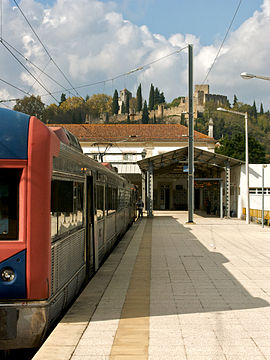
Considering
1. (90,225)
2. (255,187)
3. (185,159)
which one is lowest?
(90,225)

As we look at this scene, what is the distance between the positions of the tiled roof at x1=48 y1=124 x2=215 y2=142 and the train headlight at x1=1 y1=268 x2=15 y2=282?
54601mm

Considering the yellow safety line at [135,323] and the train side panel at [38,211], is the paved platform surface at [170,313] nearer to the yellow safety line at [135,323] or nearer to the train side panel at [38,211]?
the yellow safety line at [135,323]

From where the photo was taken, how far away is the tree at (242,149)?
254 feet

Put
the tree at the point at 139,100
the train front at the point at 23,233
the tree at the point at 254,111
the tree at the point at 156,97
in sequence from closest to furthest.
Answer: the train front at the point at 23,233, the tree at the point at 139,100, the tree at the point at 156,97, the tree at the point at 254,111

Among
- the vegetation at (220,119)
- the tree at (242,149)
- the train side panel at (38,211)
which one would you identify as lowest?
the train side panel at (38,211)

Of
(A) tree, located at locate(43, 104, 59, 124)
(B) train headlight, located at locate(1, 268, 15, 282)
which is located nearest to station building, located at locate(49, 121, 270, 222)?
(A) tree, located at locate(43, 104, 59, 124)

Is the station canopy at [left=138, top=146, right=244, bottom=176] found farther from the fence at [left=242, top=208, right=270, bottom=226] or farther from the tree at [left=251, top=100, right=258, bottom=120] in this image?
the tree at [left=251, top=100, right=258, bottom=120]

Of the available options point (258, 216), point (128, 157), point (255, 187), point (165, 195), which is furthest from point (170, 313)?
point (128, 157)

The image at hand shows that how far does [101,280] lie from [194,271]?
2376mm

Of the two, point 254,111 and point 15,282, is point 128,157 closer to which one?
point 15,282

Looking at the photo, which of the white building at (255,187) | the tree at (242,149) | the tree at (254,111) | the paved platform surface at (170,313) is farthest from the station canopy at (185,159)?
the tree at (254,111)

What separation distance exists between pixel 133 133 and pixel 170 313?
188 feet

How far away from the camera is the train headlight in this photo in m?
5.22

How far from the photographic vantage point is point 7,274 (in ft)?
17.2
